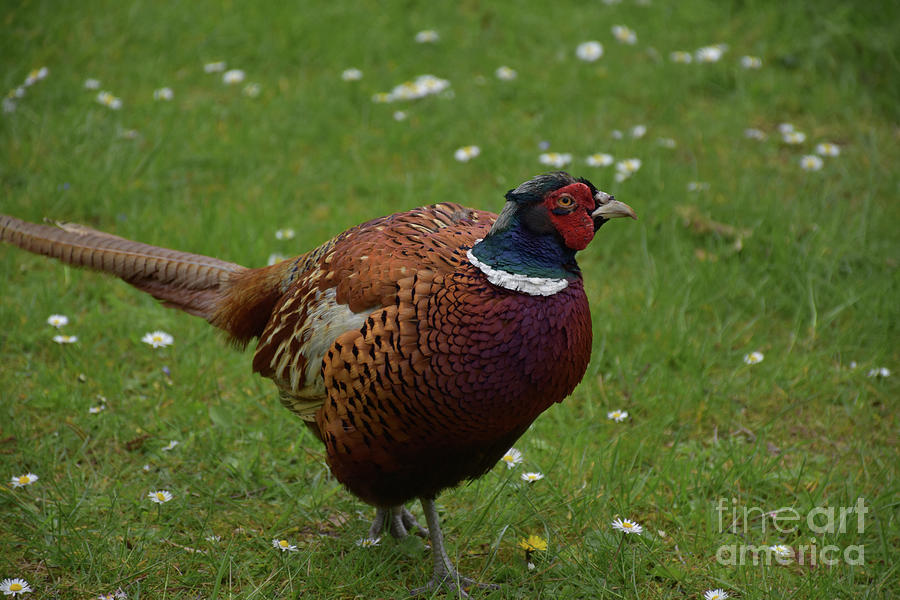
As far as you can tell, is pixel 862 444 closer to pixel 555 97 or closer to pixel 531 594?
pixel 531 594

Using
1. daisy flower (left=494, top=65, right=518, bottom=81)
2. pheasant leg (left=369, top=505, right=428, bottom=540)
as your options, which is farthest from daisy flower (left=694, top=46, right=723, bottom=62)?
pheasant leg (left=369, top=505, right=428, bottom=540)

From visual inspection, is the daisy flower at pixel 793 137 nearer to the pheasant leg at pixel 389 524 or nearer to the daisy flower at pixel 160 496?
the pheasant leg at pixel 389 524

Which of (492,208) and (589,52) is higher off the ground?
(589,52)

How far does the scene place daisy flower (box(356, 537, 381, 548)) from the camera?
115 inches

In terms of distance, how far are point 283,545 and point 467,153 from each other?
9.02 feet

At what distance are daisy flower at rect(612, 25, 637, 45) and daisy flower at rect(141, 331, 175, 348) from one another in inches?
145

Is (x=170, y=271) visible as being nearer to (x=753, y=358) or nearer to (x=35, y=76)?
(x=753, y=358)

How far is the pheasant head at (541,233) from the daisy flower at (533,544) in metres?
0.97

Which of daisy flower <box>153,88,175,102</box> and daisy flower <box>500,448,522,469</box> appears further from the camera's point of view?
daisy flower <box>153,88,175,102</box>

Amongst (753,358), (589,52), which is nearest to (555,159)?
(589,52)

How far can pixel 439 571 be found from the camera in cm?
284

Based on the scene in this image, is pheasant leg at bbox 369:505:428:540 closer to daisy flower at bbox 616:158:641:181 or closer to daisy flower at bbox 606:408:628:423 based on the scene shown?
daisy flower at bbox 606:408:628:423

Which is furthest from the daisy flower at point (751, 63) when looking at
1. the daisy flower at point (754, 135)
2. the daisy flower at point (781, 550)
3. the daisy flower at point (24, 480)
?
the daisy flower at point (24, 480)

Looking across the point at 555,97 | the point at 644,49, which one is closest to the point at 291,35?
the point at 555,97
